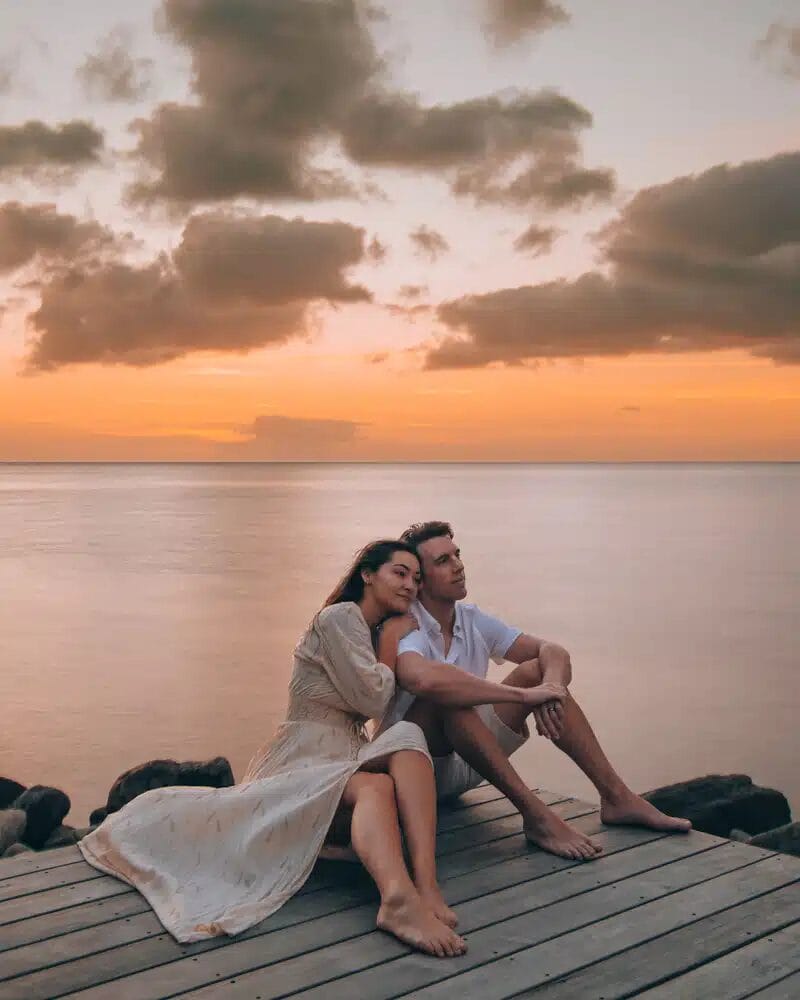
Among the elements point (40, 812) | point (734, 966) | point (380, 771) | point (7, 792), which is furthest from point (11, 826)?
point (734, 966)

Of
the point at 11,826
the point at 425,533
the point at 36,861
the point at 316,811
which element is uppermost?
the point at 425,533

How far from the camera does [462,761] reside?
514 cm

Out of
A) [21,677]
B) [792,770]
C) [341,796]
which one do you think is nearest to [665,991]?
[341,796]

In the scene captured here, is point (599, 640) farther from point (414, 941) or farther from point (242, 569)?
point (414, 941)

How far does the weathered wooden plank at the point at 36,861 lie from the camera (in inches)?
171

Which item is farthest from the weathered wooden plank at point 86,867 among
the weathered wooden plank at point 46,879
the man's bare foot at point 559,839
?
the man's bare foot at point 559,839

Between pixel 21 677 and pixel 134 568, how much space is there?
12934 mm

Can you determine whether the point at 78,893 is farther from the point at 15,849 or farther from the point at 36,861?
the point at 15,849

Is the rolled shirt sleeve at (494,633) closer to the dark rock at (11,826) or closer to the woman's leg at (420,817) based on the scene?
the woman's leg at (420,817)

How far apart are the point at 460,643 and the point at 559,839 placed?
3.37 ft

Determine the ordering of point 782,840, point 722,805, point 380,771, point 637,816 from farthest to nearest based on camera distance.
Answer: point 722,805
point 782,840
point 637,816
point 380,771

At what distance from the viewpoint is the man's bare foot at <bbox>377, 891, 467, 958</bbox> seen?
11.7 feet

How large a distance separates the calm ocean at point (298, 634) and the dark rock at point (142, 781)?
2.03 m

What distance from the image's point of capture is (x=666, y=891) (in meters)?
4.14
